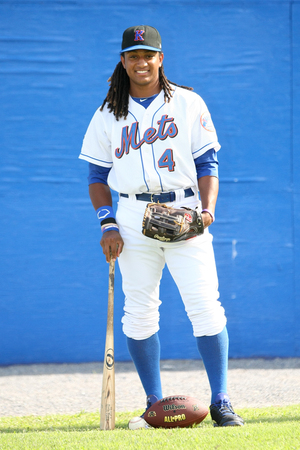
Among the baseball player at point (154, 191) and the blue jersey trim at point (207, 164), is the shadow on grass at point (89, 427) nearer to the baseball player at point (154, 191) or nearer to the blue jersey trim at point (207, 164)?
the baseball player at point (154, 191)

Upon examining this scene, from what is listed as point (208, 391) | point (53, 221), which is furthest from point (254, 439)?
point (53, 221)

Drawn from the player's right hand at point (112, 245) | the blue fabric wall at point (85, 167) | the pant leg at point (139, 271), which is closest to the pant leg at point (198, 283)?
the pant leg at point (139, 271)

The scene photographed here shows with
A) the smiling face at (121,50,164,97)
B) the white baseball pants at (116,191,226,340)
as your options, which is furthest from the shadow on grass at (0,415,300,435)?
the smiling face at (121,50,164,97)

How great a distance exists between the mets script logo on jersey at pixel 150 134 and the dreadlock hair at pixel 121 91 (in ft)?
0.35

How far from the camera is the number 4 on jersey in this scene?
108 inches

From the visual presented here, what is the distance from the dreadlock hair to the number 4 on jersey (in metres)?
0.30

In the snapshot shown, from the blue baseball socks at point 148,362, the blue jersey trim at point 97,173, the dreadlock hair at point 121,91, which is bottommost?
the blue baseball socks at point 148,362

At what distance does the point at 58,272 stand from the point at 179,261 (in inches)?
76.0

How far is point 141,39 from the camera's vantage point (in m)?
2.70

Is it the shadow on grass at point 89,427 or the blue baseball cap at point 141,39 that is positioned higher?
the blue baseball cap at point 141,39

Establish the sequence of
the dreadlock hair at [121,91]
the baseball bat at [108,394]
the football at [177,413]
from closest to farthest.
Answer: the football at [177,413] < the baseball bat at [108,394] < the dreadlock hair at [121,91]

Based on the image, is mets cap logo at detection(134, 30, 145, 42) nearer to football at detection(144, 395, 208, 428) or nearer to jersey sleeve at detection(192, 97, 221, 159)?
jersey sleeve at detection(192, 97, 221, 159)

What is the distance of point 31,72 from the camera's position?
4340mm

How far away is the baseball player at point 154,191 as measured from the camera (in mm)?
2697
